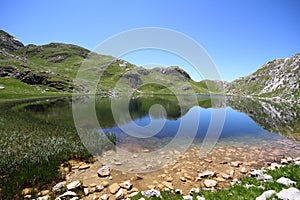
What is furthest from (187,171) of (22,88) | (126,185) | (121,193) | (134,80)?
(134,80)

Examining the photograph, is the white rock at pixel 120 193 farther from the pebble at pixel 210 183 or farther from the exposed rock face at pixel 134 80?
the exposed rock face at pixel 134 80

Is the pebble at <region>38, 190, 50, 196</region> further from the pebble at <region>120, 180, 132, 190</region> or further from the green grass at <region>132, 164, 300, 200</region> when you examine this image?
the green grass at <region>132, 164, 300, 200</region>

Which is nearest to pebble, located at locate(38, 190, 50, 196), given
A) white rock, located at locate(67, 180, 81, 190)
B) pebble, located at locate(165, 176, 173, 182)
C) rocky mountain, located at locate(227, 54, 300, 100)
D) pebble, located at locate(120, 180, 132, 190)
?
white rock, located at locate(67, 180, 81, 190)

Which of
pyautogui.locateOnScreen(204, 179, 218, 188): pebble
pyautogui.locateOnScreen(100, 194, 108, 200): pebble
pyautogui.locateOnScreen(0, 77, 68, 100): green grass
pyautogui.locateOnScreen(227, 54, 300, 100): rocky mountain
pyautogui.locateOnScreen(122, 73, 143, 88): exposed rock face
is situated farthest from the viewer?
pyautogui.locateOnScreen(122, 73, 143, 88): exposed rock face

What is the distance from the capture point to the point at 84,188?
34.0 feet

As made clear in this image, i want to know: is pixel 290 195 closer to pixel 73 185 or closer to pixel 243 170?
pixel 243 170

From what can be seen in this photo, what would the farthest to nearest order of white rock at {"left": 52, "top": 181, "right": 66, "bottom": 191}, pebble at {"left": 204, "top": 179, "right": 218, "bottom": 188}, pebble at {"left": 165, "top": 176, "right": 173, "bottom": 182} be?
pebble at {"left": 165, "top": 176, "right": 173, "bottom": 182}, pebble at {"left": 204, "top": 179, "right": 218, "bottom": 188}, white rock at {"left": 52, "top": 181, "right": 66, "bottom": 191}

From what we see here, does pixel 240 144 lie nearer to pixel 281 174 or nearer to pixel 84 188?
pixel 281 174

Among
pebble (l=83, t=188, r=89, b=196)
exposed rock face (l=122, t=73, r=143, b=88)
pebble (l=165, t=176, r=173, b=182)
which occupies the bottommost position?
pebble (l=165, t=176, r=173, b=182)

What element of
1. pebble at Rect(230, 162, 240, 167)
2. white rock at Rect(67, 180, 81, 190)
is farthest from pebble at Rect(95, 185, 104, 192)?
pebble at Rect(230, 162, 240, 167)

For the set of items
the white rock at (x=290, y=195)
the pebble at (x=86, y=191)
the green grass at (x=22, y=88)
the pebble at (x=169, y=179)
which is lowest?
the pebble at (x=169, y=179)

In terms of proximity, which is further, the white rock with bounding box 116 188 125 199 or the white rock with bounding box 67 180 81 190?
the white rock with bounding box 67 180 81 190

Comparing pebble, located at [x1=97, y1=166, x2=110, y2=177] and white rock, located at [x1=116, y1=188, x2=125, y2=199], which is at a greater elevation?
pebble, located at [x1=97, y1=166, x2=110, y2=177]

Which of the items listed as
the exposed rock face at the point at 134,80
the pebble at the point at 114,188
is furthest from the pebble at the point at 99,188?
the exposed rock face at the point at 134,80
